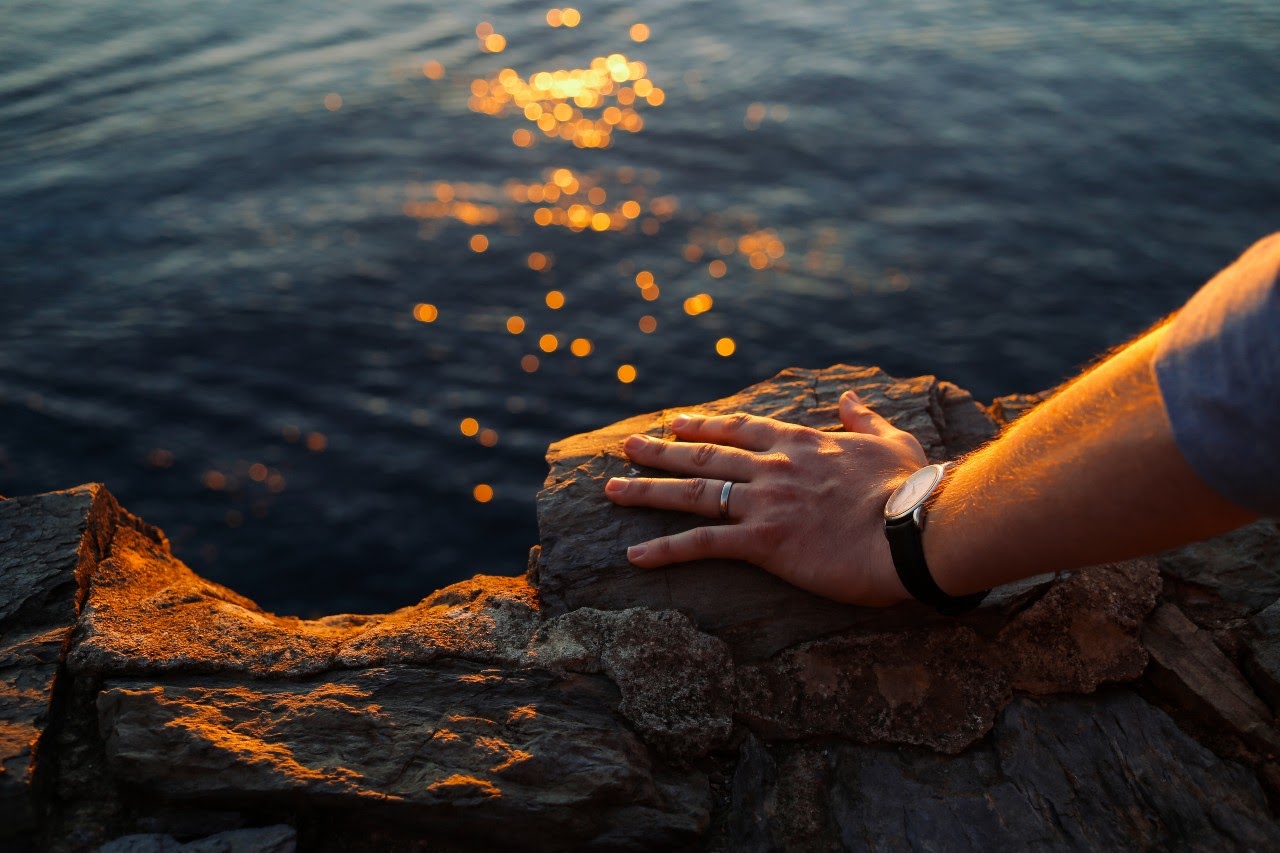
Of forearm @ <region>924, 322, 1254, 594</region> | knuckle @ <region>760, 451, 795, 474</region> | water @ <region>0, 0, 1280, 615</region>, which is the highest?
forearm @ <region>924, 322, 1254, 594</region>

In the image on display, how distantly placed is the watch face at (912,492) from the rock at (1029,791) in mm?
685

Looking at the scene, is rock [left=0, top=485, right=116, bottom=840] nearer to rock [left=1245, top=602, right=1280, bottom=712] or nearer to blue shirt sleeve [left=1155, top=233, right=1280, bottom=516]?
blue shirt sleeve [left=1155, top=233, right=1280, bottom=516]

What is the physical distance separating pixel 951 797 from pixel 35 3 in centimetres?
1446

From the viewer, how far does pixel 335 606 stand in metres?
5.34

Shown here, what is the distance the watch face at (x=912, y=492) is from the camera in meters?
2.42

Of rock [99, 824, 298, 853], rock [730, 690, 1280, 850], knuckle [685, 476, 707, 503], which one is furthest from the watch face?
rock [99, 824, 298, 853]

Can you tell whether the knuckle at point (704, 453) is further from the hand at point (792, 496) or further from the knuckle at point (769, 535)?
the knuckle at point (769, 535)

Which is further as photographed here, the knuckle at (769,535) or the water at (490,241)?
the water at (490,241)

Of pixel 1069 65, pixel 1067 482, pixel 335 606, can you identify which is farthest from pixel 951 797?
pixel 1069 65

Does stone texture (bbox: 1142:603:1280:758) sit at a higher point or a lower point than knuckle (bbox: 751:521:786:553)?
lower

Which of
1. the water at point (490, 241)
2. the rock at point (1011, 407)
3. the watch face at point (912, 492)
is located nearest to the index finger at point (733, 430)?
the watch face at point (912, 492)

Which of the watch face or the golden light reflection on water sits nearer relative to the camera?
the watch face

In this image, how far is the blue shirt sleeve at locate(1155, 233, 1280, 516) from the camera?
4.68 feet

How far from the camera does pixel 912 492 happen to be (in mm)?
2477
